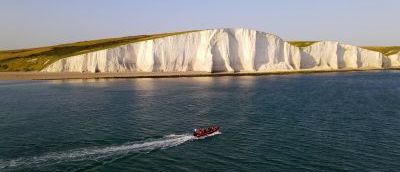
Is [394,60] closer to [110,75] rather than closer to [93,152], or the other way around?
[110,75]

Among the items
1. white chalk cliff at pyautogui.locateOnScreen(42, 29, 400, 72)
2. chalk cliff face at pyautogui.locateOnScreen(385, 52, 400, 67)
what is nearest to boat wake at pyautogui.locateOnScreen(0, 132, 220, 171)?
white chalk cliff at pyautogui.locateOnScreen(42, 29, 400, 72)

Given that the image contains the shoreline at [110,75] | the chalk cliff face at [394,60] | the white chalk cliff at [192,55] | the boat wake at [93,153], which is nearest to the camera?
the boat wake at [93,153]

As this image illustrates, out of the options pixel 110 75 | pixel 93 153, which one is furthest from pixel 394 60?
pixel 93 153

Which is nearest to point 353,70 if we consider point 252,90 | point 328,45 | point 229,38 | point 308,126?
point 328,45

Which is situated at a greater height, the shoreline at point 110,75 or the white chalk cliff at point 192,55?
the white chalk cliff at point 192,55

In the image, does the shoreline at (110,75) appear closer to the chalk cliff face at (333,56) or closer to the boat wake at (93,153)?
the chalk cliff face at (333,56)

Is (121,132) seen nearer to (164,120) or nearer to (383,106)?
(164,120)

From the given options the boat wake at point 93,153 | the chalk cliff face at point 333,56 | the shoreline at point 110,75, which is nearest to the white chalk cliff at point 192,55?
the shoreline at point 110,75
